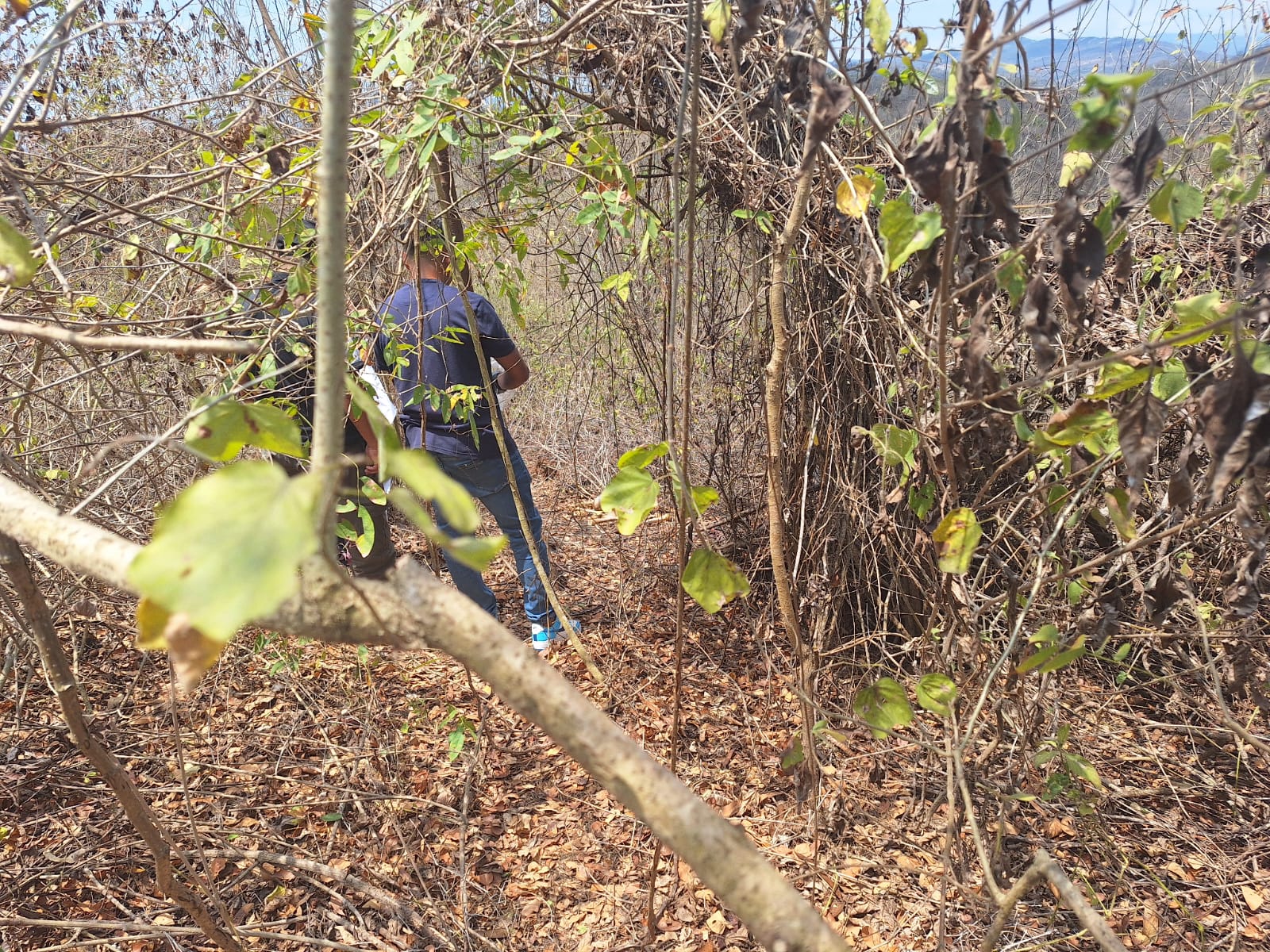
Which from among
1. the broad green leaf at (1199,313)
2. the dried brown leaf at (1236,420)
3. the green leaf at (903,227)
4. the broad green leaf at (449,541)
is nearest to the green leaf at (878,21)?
the green leaf at (903,227)

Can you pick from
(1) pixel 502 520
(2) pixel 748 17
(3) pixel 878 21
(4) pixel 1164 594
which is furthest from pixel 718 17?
(1) pixel 502 520

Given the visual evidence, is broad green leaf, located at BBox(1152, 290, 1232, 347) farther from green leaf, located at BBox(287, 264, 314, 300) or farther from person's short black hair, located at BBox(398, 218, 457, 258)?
person's short black hair, located at BBox(398, 218, 457, 258)

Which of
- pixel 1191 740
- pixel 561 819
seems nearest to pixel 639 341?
pixel 561 819

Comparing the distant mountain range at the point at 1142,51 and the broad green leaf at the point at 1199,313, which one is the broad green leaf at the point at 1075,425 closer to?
the broad green leaf at the point at 1199,313

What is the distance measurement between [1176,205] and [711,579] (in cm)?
95

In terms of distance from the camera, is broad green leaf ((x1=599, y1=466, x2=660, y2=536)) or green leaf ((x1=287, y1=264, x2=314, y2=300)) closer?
broad green leaf ((x1=599, y1=466, x2=660, y2=536))

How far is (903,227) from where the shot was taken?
951 millimetres

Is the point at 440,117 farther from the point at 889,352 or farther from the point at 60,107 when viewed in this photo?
the point at 60,107

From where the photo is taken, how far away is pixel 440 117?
1.73 metres

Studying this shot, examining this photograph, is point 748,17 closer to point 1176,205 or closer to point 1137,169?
point 1137,169

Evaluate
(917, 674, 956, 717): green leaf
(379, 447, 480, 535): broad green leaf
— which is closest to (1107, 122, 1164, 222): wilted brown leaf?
(917, 674, 956, 717): green leaf

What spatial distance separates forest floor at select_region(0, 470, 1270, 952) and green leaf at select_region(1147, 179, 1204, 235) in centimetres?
130

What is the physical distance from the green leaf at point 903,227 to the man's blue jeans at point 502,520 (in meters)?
→ 2.33

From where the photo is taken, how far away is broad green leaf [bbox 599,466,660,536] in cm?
112
